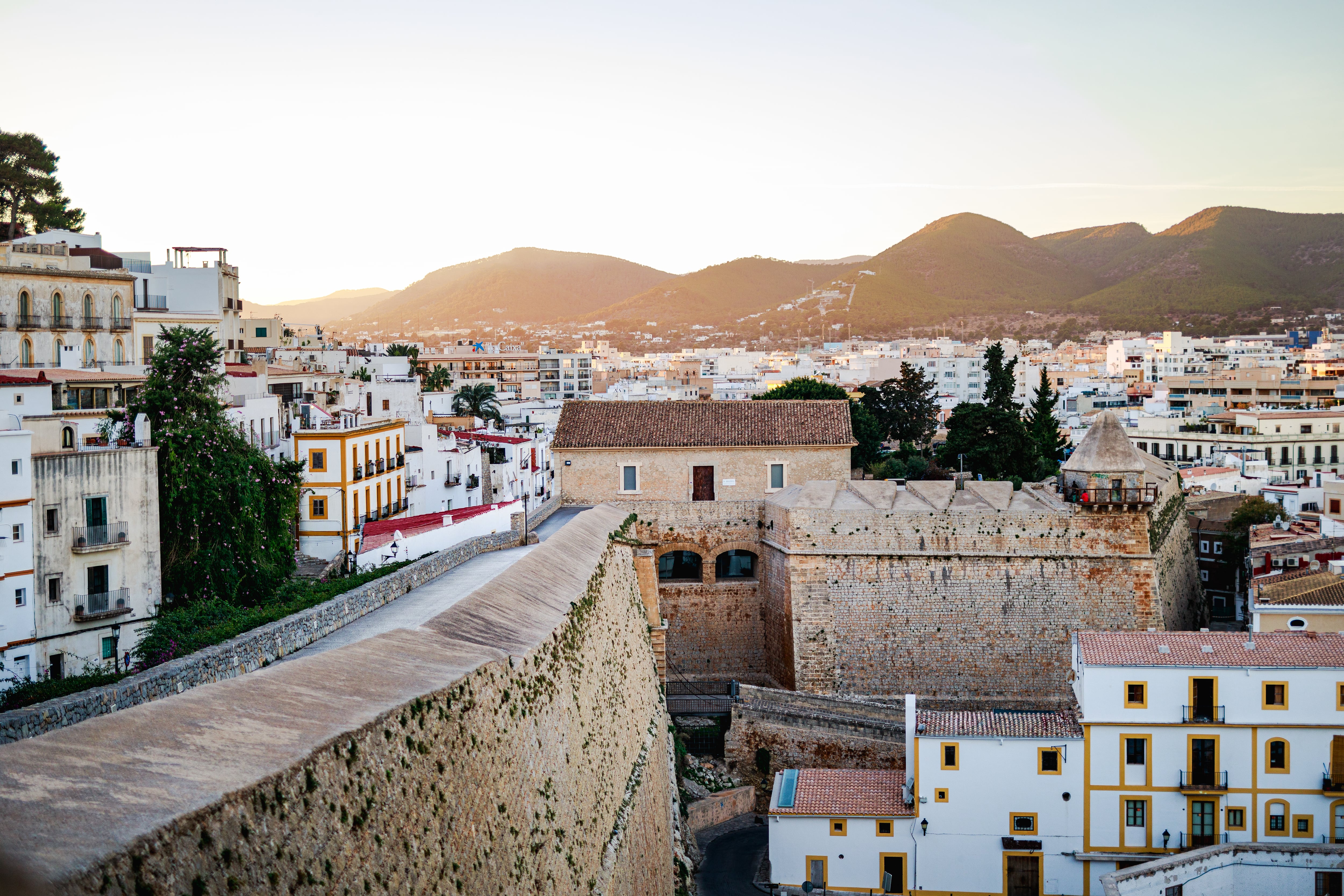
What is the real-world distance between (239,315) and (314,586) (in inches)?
1112

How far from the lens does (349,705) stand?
7.50m

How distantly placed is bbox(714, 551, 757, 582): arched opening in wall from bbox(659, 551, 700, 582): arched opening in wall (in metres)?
0.48

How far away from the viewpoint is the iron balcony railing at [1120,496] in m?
23.8

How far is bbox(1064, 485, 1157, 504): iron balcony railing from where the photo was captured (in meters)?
23.8

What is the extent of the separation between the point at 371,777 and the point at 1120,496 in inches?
783

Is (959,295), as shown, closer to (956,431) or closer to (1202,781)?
(956,431)

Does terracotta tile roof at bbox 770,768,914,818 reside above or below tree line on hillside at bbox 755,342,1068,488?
below

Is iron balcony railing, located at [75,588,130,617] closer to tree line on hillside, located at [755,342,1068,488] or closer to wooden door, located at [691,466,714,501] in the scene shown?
wooden door, located at [691,466,714,501]

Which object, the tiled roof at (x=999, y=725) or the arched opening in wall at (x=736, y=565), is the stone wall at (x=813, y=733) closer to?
the tiled roof at (x=999, y=725)

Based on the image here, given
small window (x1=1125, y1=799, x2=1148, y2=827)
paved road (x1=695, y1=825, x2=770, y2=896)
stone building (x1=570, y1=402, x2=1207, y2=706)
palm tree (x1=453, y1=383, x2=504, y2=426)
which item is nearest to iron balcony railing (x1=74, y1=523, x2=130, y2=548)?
paved road (x1=695, y1=825, x2=770, y2=896)

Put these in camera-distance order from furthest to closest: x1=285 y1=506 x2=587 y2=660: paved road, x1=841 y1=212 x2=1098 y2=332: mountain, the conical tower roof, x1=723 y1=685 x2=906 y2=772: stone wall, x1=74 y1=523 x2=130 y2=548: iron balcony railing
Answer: x1=841 y1=212 x2=1098 y2=332: mountain < the conical tower roof < x1=723 y1=685 x2=906 y2=772: stone wall < x1=74 y1=523 x2=130 y2=548: iron balcony railing < x1=285 y1=506 x2=587 y2=660: paved road

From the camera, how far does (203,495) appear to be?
19.2 m

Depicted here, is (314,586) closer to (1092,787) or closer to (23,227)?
(1092,787)

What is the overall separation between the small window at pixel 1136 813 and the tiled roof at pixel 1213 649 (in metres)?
2.24
